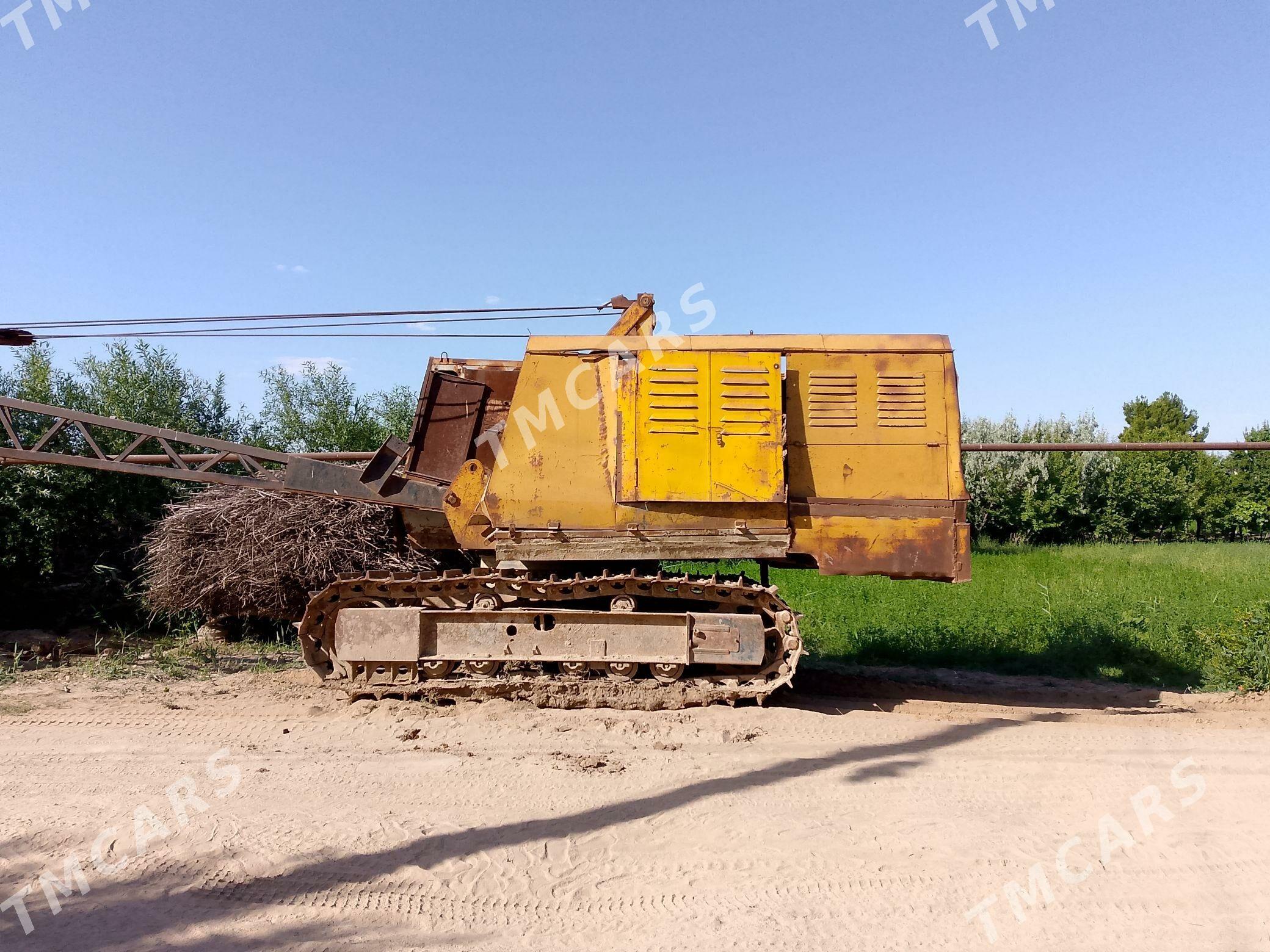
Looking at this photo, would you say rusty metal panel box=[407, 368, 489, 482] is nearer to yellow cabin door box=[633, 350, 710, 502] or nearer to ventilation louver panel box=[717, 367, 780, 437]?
yellow cabin door box=[633, 350, 710, 502]

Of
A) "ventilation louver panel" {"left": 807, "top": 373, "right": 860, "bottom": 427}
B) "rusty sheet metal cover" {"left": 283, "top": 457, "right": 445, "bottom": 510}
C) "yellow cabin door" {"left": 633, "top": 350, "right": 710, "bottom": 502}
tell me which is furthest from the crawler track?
"ventilation louver panel" {"left": 807, "top": 373, "right": 860, "bottom": 427}

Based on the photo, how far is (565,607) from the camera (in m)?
7.59

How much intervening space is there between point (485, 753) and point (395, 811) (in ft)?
3.90

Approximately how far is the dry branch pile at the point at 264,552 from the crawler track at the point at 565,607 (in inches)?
130

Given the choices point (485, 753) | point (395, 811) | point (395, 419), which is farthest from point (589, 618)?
point (395, 419)

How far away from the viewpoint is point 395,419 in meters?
24.2

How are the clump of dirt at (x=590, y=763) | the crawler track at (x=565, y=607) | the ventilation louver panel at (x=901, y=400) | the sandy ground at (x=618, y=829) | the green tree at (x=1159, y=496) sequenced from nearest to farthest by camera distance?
the sandy ground at (x=618, y=829), the clump of dirt at (x=590, y=763), the crawler track at (x=565, y=607), the ventilation louver panel at (x=901, y=400), the green tree at (x=1159, y=496)

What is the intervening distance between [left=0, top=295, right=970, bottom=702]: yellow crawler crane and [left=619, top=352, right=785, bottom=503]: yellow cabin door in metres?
0.02

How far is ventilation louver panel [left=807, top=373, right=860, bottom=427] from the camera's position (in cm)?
727

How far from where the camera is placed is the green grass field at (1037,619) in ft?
33.2

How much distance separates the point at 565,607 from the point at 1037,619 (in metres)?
7.78

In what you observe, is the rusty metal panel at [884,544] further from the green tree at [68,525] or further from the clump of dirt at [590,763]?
the green tree at [68,525]

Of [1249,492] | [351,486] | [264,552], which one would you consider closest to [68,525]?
[264,552]

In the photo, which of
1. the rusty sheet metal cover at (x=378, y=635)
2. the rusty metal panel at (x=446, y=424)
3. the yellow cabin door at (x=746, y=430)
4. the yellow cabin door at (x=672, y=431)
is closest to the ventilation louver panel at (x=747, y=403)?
the yellow cabin door at (x=746, y=430)
